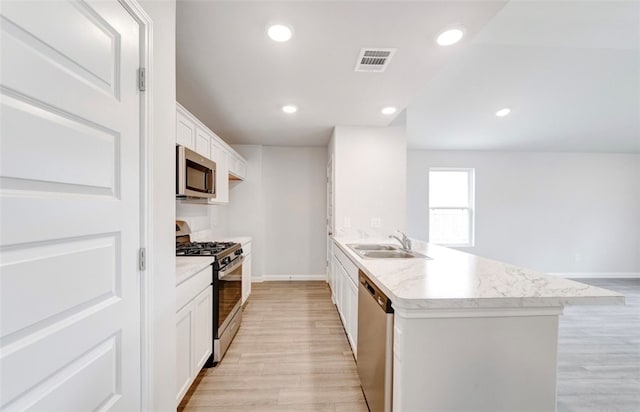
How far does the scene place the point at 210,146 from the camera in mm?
2947

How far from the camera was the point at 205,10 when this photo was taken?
1532mm

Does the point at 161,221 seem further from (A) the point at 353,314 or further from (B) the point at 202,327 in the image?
(A) the point at 353,314

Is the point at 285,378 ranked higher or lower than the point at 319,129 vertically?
lower

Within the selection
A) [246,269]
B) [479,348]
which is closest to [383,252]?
[479,348]

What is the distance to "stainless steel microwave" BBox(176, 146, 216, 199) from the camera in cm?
201

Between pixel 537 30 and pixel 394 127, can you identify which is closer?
pixel 537 30

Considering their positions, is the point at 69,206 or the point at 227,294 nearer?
the point at 69,206

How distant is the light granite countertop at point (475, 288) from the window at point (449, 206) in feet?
13.0

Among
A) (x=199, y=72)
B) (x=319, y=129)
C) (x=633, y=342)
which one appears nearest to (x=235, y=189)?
(x=319, y=129)

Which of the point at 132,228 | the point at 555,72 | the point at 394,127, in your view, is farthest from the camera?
the point at 394,127

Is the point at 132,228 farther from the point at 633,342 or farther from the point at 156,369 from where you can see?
the point at 633,342

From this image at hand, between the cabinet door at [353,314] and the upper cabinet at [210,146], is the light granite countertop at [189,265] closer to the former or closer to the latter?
the upper cabinet at [210,146]

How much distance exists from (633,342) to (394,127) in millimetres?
3410

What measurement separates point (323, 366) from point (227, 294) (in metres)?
1.05
